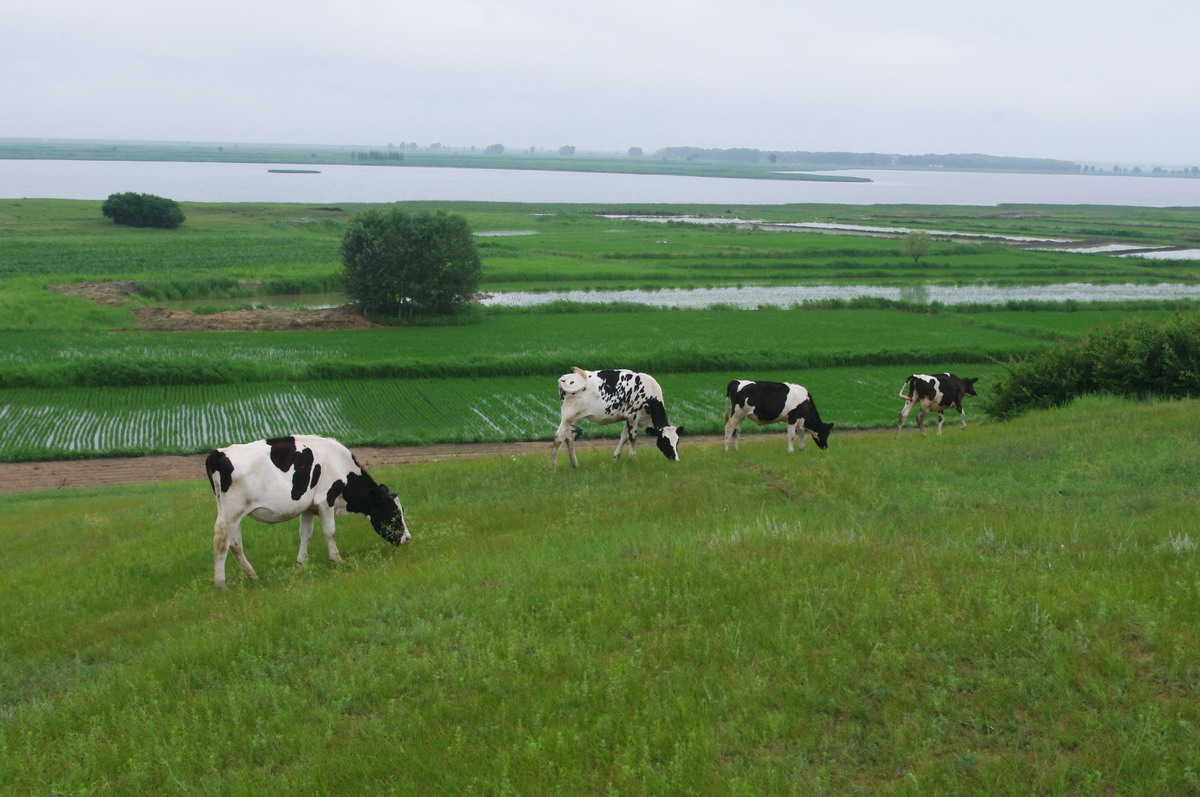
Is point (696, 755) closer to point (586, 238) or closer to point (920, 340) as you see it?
point (920, 340)

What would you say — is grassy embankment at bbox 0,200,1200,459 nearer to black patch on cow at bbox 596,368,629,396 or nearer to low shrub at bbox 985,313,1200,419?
low shrub at bbox 985,313,1200,419

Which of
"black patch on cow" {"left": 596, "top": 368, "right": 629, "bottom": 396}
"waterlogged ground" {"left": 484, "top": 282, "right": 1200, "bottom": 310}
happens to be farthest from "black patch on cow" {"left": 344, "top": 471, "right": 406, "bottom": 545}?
"waterlogged ground" {"left": 484, "top": 282, "right": 1200, "bottom": 310}

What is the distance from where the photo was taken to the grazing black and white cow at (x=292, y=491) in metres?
12.3

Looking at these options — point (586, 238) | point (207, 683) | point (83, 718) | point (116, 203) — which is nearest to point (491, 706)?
point (207, 683)

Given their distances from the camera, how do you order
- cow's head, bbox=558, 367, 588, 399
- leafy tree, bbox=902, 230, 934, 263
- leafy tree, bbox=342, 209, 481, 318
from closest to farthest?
cow's head, bbox=558, 367, 588, 399 < leafy tree, bbox=342, 209, 481, 318 < leafy tree, bbox=902, 230, 934, 263

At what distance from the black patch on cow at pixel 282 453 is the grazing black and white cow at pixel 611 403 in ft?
21.3

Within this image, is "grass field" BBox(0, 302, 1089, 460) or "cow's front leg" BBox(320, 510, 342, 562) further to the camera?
"grass field" BBox(0, 302, 1089, 460)

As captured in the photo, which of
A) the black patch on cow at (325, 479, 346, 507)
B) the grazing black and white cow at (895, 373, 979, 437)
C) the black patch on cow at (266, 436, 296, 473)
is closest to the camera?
the black patch on cow at (266, 436, 296, 473)

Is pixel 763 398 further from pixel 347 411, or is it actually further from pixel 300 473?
pixel 347 411

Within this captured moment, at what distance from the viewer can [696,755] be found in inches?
262

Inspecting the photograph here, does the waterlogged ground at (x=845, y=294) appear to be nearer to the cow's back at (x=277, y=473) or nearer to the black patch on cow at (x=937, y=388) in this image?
the black patch on cow at (x=937, y=388)

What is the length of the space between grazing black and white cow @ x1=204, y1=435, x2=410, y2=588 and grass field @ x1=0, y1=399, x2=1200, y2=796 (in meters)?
0.50

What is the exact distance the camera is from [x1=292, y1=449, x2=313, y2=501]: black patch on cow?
12.7m

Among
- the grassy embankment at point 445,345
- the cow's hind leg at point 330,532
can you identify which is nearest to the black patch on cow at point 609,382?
the cow's hind leg at point 330,532
